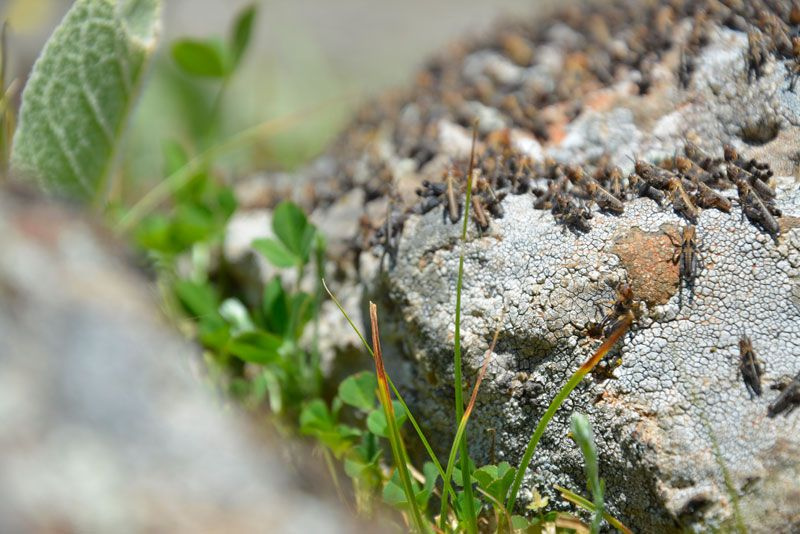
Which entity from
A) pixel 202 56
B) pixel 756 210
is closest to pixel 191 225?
pixel 202 56

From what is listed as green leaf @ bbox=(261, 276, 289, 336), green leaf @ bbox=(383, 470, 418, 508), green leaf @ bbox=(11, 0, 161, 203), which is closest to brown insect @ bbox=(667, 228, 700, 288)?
green leaf @ bbox=(383, 470, 418, 508)

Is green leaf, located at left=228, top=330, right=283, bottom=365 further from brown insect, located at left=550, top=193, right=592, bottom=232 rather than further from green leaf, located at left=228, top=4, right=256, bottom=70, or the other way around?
green leaf, located at left=228, top=4, right=256, bottom=70

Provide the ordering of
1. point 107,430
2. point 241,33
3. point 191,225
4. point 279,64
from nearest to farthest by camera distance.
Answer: point 107,430 < point 191,225 < point 241,33 < point 279,64

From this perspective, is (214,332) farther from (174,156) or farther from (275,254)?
(174,156)

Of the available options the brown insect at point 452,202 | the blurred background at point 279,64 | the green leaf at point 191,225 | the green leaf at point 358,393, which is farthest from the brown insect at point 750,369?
the blurred background at point 279,64

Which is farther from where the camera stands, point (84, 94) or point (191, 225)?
point (191, 225)
